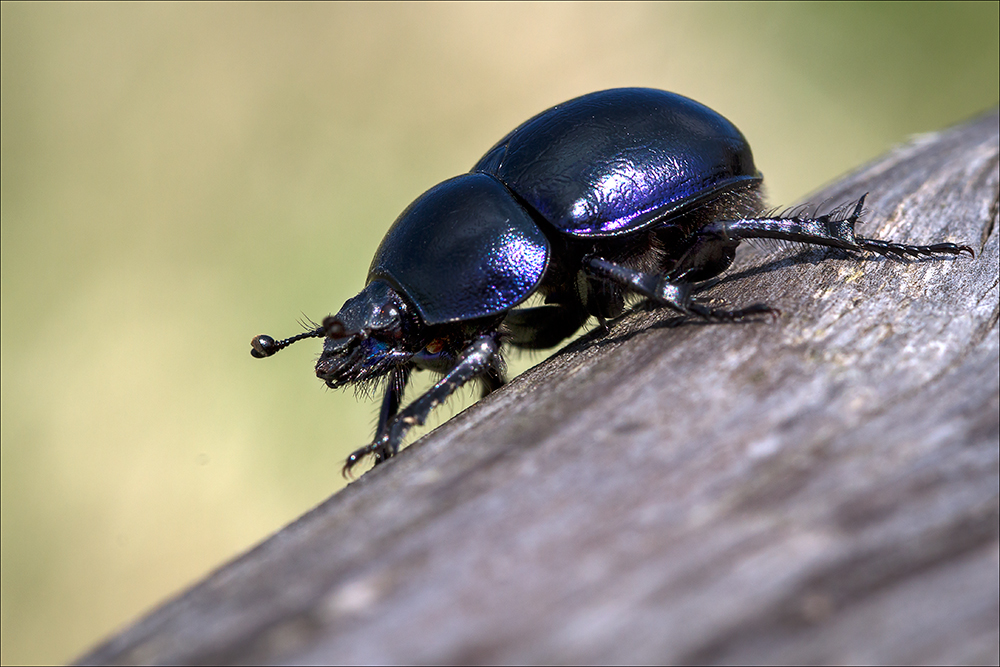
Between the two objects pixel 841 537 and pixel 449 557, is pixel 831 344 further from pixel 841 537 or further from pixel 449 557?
pixel 449 557

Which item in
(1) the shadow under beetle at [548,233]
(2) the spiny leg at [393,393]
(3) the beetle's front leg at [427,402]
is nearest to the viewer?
(3) the beetle's front leg at [427,402]

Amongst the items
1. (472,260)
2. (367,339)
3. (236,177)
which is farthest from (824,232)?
(236,177)

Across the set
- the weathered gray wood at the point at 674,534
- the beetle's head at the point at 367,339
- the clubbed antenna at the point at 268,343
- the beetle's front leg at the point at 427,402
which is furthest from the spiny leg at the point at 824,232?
the clubbed antenna at the point at 268,343

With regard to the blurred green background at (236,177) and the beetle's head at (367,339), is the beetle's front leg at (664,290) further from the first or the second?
the blurred green background at (236,177)

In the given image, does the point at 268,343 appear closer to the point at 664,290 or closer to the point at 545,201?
the point at 545,201

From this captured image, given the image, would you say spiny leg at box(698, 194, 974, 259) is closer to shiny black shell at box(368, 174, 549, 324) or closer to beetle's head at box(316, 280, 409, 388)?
shiny black shell at box(368, 174, 549, 324)

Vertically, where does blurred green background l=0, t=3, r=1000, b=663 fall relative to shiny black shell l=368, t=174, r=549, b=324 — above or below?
above

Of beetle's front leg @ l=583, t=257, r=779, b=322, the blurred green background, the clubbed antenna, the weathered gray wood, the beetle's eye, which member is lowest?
the weathered gray wood

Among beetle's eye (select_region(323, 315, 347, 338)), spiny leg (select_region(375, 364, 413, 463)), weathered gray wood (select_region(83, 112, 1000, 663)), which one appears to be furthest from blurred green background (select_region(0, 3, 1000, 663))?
weathered gray wood (select_region(83, 112, 1000, 663))
